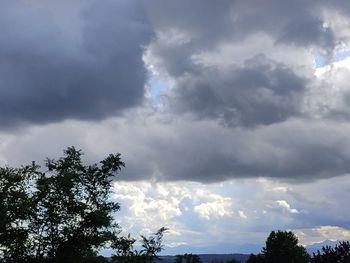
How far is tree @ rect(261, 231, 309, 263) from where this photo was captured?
416 ft

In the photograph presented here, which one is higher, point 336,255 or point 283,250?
point 283,250

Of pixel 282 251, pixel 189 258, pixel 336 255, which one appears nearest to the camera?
pixel 336 255

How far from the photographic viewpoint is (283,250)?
5032 inches

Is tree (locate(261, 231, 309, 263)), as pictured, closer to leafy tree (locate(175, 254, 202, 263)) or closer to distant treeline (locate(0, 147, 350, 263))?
leafy tree (locate(175, 254, 202, 263))

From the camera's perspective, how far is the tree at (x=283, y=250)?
127 meters

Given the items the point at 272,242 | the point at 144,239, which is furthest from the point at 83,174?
the point at 272,242

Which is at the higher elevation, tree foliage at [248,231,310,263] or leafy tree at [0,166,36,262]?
tree foliage at [248,231,310,263]

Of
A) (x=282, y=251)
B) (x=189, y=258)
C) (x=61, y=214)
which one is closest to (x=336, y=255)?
(x=61, y=214)

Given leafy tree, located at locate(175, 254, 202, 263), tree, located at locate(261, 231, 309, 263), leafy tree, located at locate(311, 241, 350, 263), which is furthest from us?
leafy tree, located at locate(175, 254, 202, 263)

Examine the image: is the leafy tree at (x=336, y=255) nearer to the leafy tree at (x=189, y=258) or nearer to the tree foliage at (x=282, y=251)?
the tree foliage at (x=282, y=251)

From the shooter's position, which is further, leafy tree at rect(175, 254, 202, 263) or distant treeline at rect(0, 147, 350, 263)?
leafy tree at rect(175, 254, 202, 263)

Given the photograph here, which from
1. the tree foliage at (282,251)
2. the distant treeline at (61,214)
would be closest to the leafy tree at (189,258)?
the tree foliage at (282,251)

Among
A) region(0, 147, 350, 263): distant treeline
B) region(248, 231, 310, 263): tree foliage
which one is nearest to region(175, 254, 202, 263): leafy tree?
region(248, 231, 310, 263): tree foliage

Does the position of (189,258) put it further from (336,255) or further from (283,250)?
(336,255)
